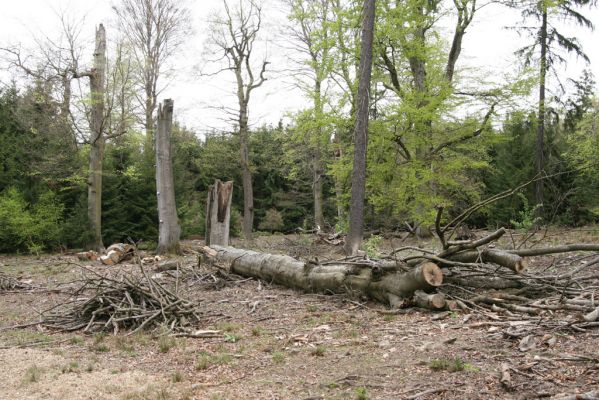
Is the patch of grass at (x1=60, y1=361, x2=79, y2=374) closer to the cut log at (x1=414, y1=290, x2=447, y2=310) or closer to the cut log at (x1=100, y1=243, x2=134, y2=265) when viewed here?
the cut log at (x1=414, y1=290, x2=447, y2=310)

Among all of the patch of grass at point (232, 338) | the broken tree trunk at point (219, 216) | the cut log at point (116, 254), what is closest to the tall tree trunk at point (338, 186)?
the broken tree trunk at point (219, 216)

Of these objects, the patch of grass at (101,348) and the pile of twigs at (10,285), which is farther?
the pile of twigs at (10,285)

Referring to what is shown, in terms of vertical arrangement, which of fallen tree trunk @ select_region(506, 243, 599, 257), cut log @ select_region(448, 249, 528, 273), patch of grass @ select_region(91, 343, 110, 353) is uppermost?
fallen tree trunk @ select_region(506, 243, 599, 257)

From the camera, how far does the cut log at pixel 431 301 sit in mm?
6191

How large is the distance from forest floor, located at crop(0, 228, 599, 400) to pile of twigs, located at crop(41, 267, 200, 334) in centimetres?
24

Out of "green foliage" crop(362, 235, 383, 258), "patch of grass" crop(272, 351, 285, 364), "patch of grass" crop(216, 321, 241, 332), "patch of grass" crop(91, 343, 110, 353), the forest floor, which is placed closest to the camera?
the forest floor

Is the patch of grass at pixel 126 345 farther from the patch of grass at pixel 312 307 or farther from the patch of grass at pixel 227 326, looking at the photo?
the patch of grass at pixel 312 307

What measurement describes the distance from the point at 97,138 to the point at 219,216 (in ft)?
19.4

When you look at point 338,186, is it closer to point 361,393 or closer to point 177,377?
point 177,377

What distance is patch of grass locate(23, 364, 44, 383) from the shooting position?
14.6 feet

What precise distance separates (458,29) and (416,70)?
79.2 inches

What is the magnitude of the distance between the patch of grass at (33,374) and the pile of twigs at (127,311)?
1524 millimetres

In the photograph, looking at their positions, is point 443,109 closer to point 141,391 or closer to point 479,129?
point 479,129

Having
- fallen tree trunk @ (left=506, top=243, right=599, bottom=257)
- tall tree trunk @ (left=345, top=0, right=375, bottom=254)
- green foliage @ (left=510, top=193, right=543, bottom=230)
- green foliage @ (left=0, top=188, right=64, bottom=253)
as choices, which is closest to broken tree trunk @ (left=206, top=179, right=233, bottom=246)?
tall tree trunk @ (left=345, top=0, right=375, bottom=254)
